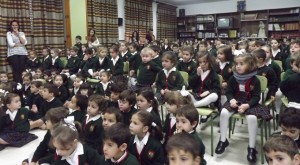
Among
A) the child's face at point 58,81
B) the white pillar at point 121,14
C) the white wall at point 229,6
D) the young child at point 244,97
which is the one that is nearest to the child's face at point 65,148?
the young child at point 244,97

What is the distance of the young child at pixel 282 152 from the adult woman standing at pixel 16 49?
542 cm

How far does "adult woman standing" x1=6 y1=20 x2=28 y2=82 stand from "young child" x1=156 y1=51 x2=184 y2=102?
3.49 meters

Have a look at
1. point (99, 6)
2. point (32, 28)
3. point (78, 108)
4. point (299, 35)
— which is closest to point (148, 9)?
point (99, 6)

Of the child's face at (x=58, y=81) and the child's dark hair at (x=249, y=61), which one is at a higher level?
the child's dark hair at (x=249, y=61)

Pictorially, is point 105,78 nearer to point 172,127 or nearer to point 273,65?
point 172,127

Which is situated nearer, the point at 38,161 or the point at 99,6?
the point at 38,161

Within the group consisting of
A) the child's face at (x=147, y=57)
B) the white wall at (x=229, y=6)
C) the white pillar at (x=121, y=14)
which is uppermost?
the white wall at (x=229, y=6)

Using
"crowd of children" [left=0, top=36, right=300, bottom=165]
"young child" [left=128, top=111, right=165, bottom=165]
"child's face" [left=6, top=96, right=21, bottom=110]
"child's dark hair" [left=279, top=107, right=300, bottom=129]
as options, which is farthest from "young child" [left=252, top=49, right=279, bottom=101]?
"child's face" [left=6, top=96, right=21, bottom=110]

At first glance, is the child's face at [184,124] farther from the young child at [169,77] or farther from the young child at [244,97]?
the young child at [169,77]

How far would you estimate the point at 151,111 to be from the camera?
2.67m

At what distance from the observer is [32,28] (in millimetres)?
6746

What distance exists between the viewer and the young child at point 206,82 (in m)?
3.14

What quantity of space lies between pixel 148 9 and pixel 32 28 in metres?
5.02

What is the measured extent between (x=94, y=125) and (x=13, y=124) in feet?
4.21
